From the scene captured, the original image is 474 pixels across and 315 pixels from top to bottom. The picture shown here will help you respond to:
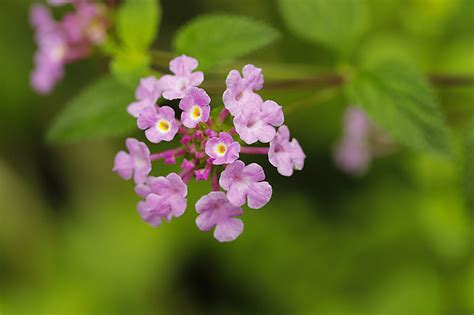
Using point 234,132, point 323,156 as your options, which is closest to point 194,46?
point 234,132

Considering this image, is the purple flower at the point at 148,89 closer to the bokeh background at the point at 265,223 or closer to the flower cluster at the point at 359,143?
the flower cluster at the point at 359,143

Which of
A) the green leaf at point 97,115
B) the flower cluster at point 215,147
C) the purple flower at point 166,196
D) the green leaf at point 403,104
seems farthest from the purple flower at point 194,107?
the green leaf at point 403,104

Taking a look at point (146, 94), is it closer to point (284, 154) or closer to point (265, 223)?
point (284, 154)

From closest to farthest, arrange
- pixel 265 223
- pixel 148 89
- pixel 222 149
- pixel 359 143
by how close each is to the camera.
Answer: pixel 222 149 → pixel 148 89 → pixel 359 143 → pixel 265 223

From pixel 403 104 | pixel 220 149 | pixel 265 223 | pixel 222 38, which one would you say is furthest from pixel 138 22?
pixel 265 223

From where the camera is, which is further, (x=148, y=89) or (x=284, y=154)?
(x=148, y=89)

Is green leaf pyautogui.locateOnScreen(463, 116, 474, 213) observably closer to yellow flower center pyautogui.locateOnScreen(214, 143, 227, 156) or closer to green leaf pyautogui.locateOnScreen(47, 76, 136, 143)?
yellow flower center pyautogui.locateOnScreen(214, 143, 227, 156)

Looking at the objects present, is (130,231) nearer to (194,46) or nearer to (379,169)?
(379,169)
